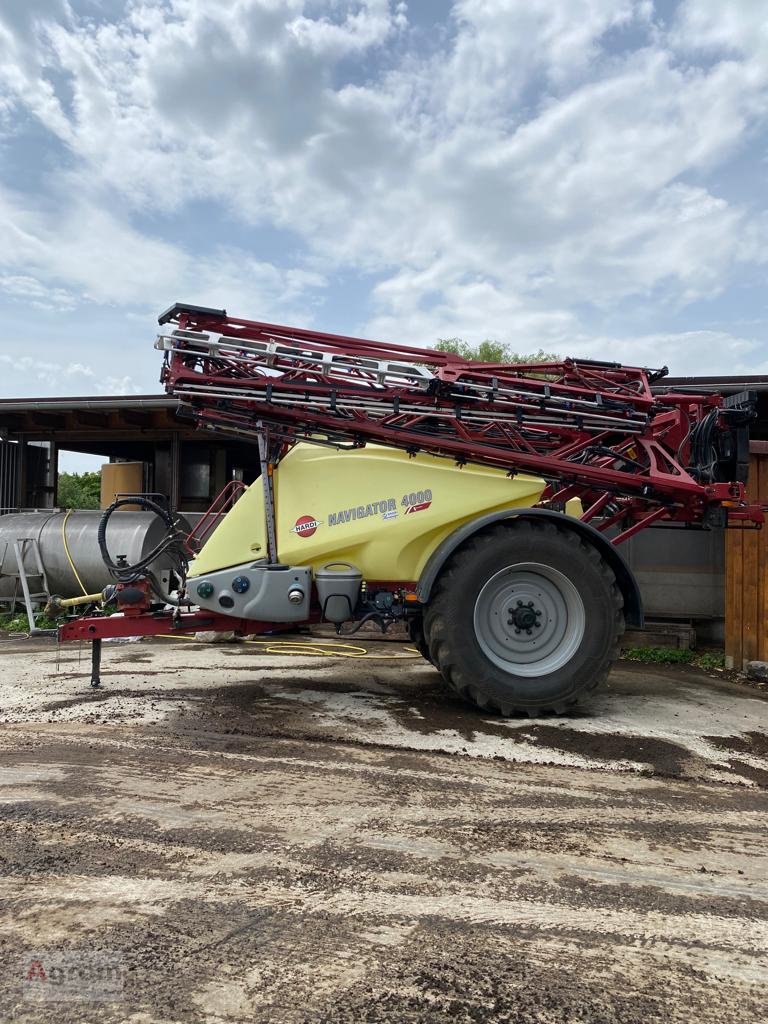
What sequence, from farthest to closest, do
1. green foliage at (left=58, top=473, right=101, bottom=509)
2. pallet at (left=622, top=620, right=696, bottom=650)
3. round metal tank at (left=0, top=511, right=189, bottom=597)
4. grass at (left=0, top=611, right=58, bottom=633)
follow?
1. green foliage at (left=58, top=473, right=101, bottom=509)
2. round metal tank at (left=0, top=511, right=189, bottom=597)
3. grass at (left=0, top=611, right=58, bottom=633)
4. pallet at (left=622, top=620, right=696, bottom=650)

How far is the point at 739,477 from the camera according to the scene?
5188 mm

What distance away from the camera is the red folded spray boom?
4832 millimetres

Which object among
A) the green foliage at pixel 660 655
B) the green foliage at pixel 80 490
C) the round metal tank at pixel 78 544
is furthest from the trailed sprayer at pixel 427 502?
the green foliage at pixel 80 490

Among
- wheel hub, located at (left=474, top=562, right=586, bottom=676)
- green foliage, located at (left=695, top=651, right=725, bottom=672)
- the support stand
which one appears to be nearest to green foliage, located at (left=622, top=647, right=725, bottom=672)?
green foliage, located at (left=695, top=651, right=725, bottom=672)

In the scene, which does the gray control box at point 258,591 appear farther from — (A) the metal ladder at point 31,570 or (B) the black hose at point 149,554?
(A) the metal ladder at point 31,570

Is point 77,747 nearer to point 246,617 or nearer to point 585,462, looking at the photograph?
point 246,617

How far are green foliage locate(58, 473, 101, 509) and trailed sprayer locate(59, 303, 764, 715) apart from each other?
28181mm

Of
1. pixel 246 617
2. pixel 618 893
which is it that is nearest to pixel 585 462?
pixel 246 617

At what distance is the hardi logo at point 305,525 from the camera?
4996mm

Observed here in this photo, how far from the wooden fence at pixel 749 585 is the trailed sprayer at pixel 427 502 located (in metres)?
2.34

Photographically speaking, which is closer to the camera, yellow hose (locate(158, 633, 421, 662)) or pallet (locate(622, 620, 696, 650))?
yellow hose (locate(158, 633, 421, 662))

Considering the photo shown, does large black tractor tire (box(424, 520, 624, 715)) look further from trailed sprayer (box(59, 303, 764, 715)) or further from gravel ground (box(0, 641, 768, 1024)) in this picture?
gravel ground (box(0, 641, 768, 1024))

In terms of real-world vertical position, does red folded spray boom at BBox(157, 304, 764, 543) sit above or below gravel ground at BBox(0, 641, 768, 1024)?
above

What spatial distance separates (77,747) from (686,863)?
351cm
